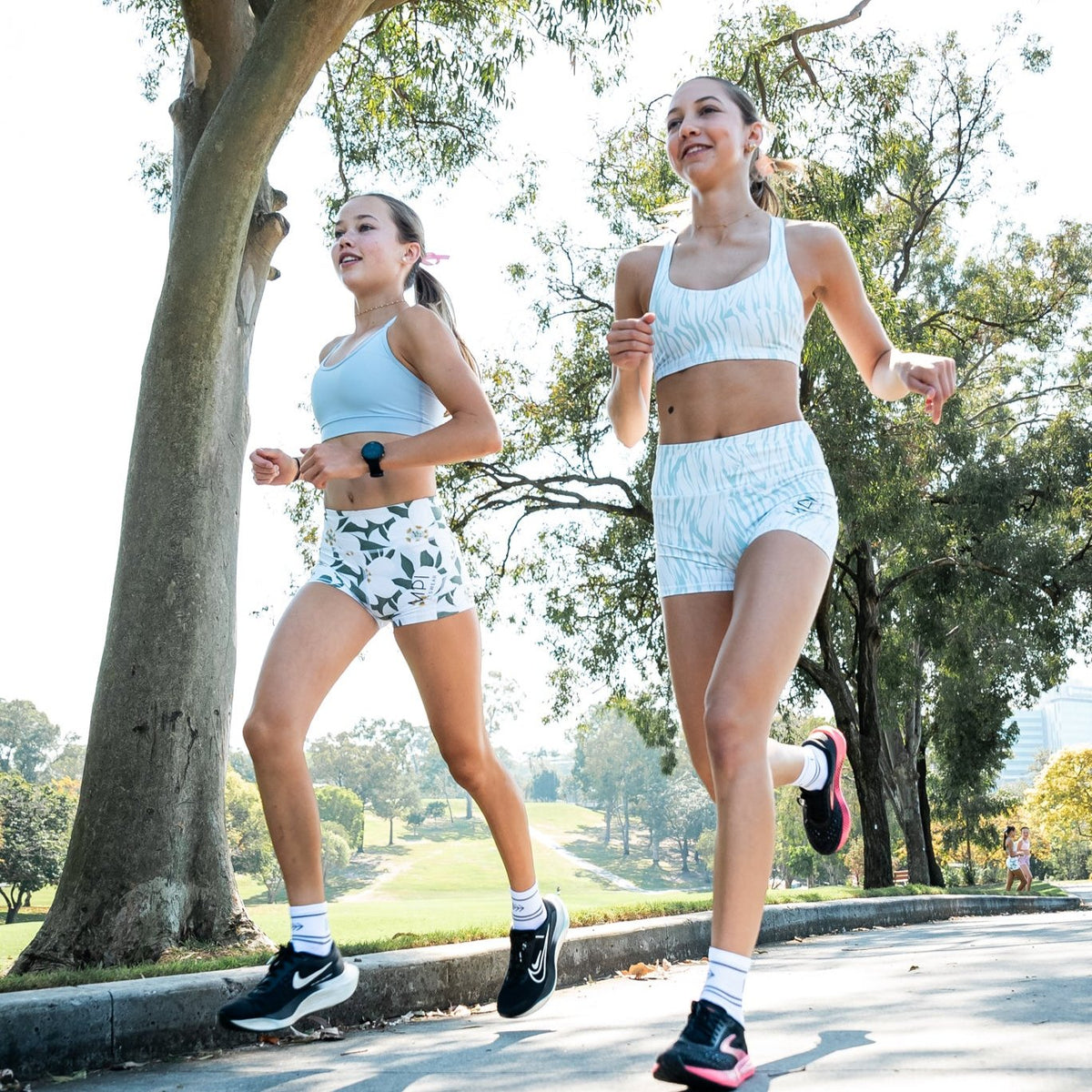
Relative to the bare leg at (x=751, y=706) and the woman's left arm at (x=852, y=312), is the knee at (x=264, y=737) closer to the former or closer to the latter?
the bare leg at (x=751, y=706)

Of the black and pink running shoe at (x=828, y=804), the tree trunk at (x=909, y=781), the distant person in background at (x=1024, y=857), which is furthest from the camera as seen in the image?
the distant person in background at (x=1024, y=857)

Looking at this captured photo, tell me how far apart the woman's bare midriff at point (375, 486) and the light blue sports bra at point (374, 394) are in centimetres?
3

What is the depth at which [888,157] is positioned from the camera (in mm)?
15172

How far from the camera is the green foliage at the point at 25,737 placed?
124812 millimetres

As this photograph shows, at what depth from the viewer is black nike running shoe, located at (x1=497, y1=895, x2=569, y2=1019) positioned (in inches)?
153

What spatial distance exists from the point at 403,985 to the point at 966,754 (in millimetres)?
24524

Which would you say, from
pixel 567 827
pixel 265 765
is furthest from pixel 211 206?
pixel 567 827

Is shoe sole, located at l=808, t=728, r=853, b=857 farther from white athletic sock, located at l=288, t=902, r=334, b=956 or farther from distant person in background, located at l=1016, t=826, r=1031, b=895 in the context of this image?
distant person in background, located at l=1016, t=826, r=1031, b=895

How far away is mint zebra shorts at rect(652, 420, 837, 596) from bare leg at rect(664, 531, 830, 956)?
0.27ft

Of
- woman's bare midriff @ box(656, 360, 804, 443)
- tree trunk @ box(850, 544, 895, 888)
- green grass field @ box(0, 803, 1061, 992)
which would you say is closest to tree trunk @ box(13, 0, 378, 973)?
woman's bare midriff @ box(656, 360, 804, 443)

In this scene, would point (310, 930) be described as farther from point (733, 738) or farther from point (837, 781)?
point (837, 781)

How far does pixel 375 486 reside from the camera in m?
3.90

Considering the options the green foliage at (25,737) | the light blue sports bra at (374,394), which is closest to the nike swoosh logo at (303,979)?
the light blue sports bra at (374,394)

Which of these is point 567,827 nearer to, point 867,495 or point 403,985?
point 867,495
